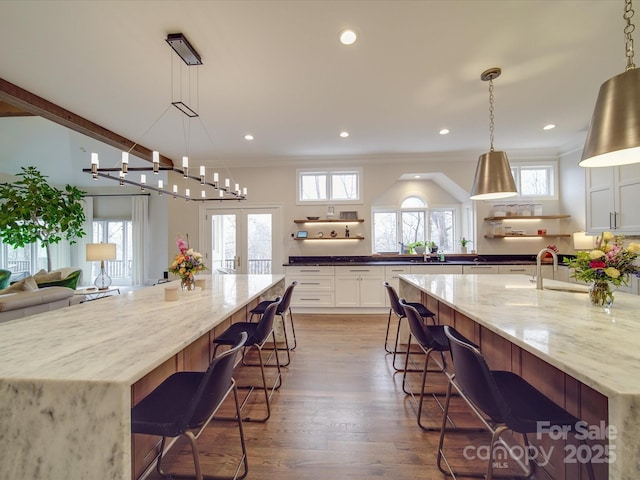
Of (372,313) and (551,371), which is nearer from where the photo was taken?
(551,371)

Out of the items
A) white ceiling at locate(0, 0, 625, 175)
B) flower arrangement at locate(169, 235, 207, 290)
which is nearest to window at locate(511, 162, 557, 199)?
white ceiling at locate(0, 0, 625, 175)

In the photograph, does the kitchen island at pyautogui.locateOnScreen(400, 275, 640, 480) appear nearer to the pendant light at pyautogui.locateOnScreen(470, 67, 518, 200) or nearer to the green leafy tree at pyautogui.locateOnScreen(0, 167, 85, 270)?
the pendant light at pyautogui.locateOnScreen(470, 67, 518, 200)

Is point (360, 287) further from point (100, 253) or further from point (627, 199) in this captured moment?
point (100, 253)

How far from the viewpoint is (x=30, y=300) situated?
295 centimetres

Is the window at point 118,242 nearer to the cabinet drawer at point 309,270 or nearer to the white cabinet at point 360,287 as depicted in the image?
the cabinet drawer at point 309,270

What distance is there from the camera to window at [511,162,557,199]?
495 cm

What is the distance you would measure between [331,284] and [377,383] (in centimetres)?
246

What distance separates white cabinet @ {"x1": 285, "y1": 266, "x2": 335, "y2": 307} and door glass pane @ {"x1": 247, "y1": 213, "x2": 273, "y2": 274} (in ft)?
2.72

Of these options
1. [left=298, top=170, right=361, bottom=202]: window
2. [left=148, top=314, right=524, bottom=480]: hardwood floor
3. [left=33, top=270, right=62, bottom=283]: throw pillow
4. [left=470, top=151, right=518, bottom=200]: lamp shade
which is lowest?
[left=148, top=314, right=524, bottom=480]: hardwood floor

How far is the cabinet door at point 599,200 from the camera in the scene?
3694 mm

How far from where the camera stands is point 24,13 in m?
1.84

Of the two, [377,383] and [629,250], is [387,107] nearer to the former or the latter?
[629,250]

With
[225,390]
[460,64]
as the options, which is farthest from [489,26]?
[225,390]

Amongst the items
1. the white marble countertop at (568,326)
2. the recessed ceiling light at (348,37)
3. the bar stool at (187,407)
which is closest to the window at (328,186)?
the recessed ceiling light at (348,37)
